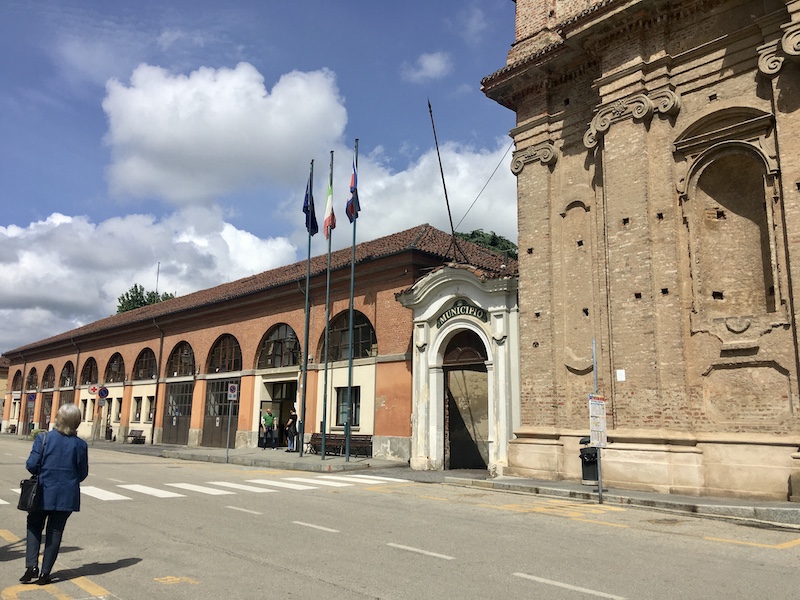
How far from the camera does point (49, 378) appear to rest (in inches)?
2148

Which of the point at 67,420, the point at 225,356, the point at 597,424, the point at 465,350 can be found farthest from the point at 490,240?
the point at 67,420

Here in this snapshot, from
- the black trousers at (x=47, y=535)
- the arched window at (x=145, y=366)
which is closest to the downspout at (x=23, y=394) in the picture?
the arched window at (x=145, y=366)

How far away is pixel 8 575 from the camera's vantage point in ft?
20.9

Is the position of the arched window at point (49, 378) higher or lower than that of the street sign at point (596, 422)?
higher

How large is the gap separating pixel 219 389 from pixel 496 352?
Answer: 19707mm

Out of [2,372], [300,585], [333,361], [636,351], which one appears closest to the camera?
[300,585]

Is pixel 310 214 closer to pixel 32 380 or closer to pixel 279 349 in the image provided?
pixel 279 349

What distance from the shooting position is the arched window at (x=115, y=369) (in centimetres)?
4409

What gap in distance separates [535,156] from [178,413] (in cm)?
2702

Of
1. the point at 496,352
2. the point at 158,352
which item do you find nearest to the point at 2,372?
the point at 158,352

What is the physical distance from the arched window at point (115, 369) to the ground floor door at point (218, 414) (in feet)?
40.3

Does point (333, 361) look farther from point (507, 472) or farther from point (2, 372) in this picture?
point (2, 372)

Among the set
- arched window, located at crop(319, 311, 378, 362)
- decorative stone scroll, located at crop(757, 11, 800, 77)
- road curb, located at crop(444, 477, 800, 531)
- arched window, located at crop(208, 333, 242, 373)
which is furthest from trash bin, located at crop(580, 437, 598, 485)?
arched window, located at crop(208, 333, 242, 373)

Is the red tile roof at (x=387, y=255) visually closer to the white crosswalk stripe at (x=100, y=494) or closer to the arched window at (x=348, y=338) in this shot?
the arched window at (x=348, y=338)
